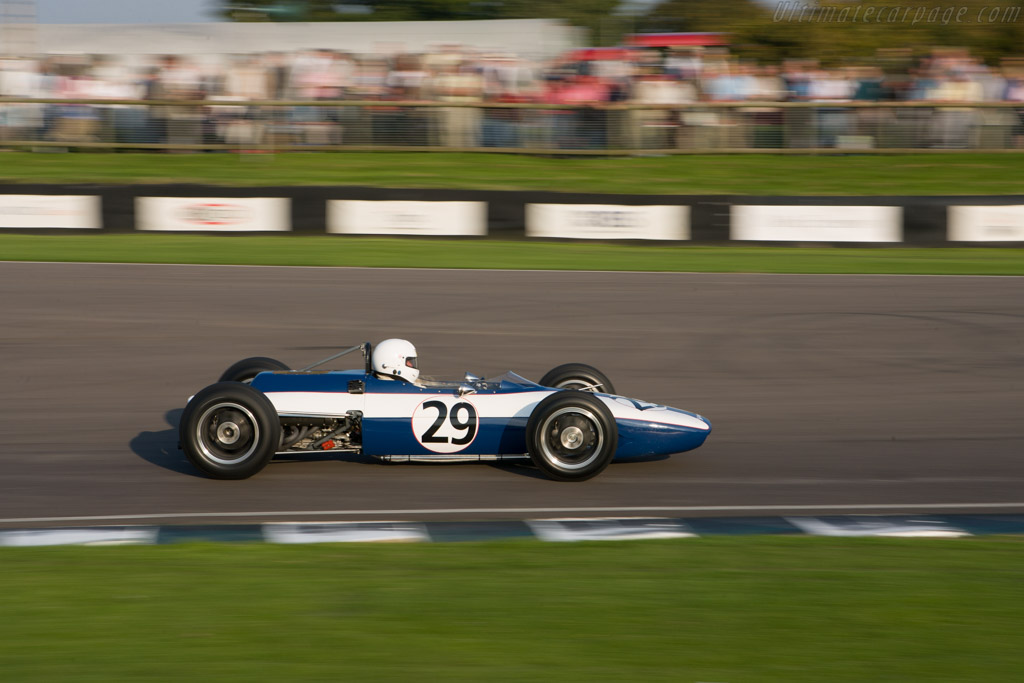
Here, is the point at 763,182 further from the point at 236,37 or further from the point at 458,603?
the point at 458,603

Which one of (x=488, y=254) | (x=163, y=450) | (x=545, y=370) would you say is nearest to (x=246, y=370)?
(x=163, y=450)

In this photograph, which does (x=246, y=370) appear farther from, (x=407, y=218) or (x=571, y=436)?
(x=407, y=218)

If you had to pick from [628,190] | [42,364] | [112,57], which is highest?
[112,57]

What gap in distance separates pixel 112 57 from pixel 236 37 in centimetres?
444

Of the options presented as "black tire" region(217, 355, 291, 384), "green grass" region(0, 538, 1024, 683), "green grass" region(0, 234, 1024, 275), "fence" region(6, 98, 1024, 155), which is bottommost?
"green grass" region(0, 538, 1024, 683)

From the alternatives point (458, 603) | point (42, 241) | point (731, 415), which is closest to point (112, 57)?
point (42, 241)

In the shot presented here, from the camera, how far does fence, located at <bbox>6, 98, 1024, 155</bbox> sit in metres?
18.8

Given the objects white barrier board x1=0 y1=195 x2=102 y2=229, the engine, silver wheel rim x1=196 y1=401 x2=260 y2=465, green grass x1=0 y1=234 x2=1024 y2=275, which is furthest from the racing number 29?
white barrier board x1=0 y1=195 x2=102 y2=229

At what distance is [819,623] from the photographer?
4094 millimetres

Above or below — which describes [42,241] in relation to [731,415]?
above

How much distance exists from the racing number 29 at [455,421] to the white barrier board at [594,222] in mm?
9594

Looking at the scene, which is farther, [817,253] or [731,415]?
[817,253]

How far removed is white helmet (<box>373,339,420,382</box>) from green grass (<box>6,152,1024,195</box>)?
11.9m

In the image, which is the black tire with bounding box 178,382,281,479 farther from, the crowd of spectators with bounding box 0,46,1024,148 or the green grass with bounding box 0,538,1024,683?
the crowd of spectators with bounding box 0,46,1024,148
